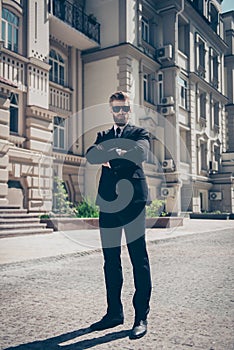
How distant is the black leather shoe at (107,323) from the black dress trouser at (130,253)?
0.14ft

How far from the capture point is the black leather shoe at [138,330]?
311 centimetres

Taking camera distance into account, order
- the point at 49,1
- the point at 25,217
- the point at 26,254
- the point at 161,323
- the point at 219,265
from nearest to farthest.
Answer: the point at 161,323
the point at 219,265
the point at 26,254
the point at 25,217
the point at 49,1

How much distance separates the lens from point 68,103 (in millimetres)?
20594

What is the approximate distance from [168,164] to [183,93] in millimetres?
5493

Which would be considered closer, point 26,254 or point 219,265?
point 219,265

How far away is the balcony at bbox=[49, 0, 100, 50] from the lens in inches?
736

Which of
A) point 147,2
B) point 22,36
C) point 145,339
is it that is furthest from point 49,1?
point 145,339

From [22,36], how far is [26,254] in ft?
35.0

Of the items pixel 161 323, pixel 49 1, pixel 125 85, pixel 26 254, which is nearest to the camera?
pixel 161 323

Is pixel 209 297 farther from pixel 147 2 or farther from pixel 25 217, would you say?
pixel 147 2

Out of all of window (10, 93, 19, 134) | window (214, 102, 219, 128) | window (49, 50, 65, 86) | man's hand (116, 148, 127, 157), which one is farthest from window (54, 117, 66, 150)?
window (214, 102, 219, 128)

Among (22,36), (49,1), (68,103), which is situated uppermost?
(49,1)

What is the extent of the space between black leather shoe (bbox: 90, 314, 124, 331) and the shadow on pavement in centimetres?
10

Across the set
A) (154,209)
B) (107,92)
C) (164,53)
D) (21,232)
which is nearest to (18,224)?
(21,232)
